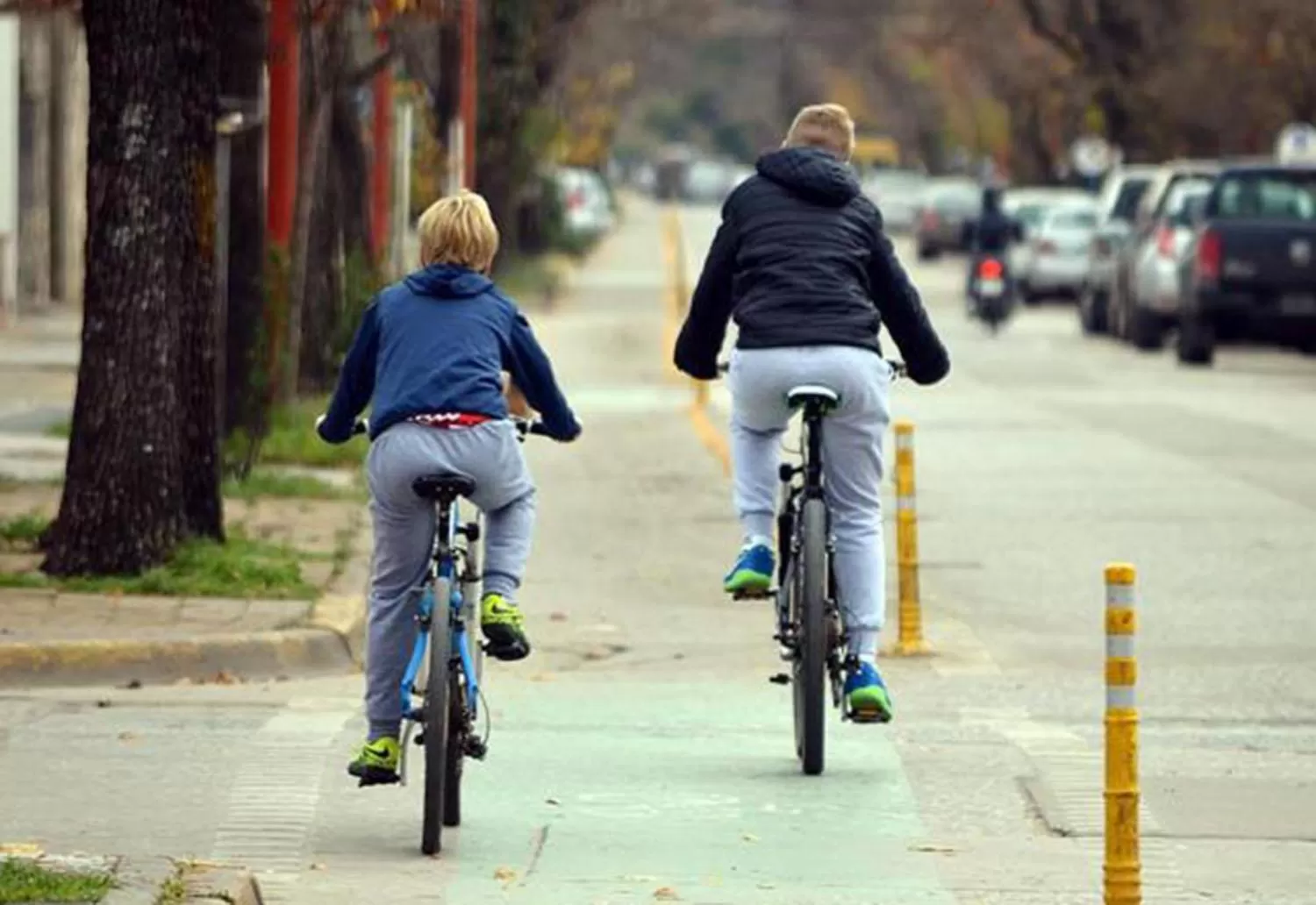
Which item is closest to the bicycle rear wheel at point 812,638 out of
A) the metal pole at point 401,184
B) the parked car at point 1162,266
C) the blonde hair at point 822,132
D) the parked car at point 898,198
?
the blonde hair at point 822,132

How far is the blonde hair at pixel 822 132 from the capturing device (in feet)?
37.8

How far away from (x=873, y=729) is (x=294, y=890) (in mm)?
A: 3463

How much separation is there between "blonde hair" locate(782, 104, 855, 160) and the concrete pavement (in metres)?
1.86

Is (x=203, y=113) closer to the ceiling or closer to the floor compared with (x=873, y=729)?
closer to the ceiling

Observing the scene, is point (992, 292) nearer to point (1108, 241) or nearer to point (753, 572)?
point (1108, 241)

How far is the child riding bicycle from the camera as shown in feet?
36.7

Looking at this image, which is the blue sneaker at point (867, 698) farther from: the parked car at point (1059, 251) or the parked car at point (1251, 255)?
the parked car at point (1059, 251)

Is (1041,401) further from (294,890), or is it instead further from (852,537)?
(294,890)

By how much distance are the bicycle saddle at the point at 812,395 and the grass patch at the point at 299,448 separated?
9.53 m

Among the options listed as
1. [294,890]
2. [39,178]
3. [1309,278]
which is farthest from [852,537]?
[39,178]

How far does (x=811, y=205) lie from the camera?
11391mm

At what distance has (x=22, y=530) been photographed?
53.5 ft

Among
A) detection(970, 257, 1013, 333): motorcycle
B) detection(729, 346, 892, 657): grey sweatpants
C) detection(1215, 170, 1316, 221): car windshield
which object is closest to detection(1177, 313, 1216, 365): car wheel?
detection(1215, 170, 1316, 221): car windshield

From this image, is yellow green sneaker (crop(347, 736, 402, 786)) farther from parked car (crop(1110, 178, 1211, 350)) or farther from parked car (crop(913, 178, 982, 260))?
parked car (crop(913, 178, 982, 260))
